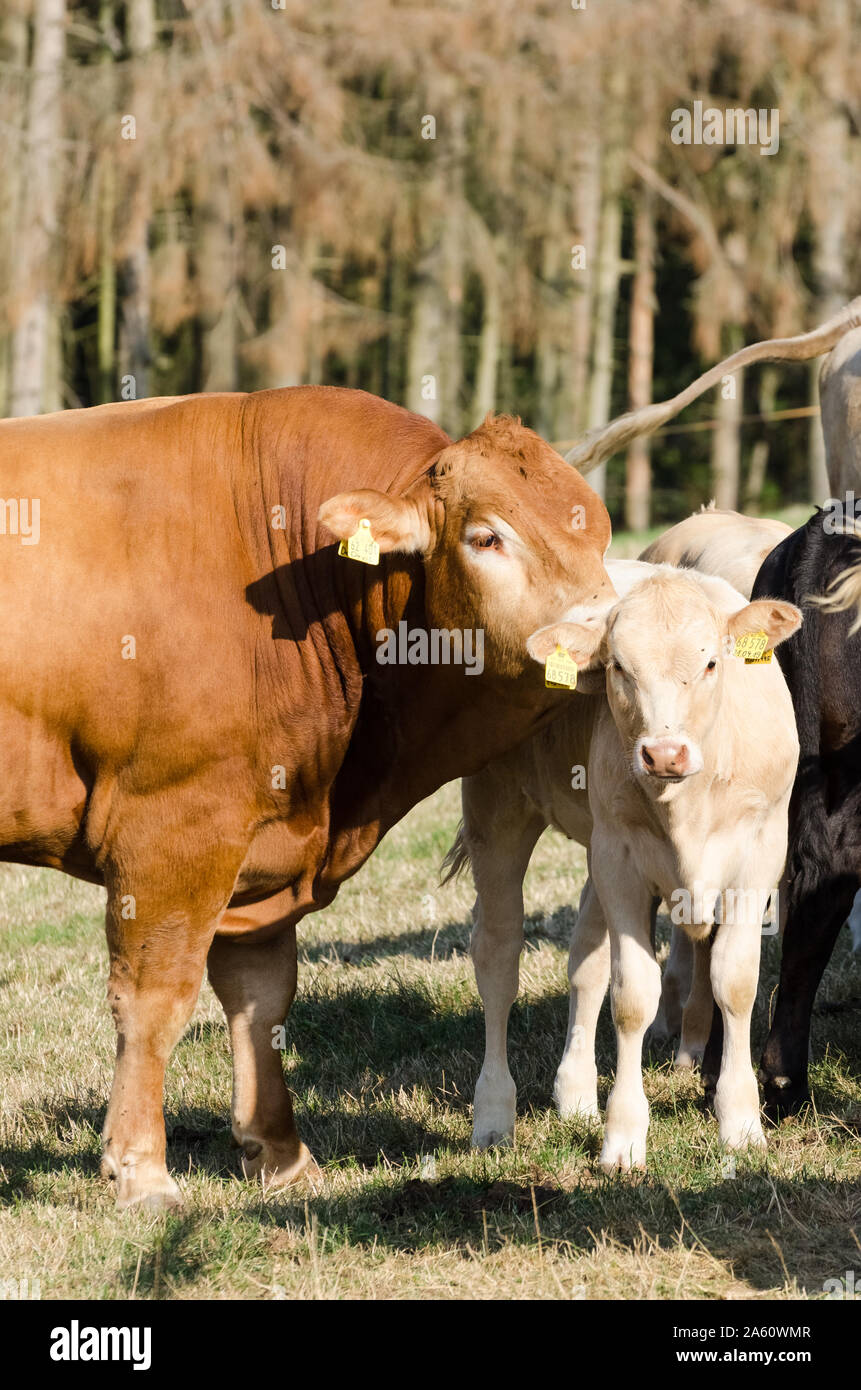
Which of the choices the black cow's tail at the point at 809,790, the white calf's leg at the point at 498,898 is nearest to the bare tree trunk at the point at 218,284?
the white calf's leg at the point at 498,898

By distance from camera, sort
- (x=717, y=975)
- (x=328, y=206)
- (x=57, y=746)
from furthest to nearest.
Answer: (x=328, y=206) < (x=717, y=975) < (x=57, y=746)

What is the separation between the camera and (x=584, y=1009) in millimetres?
4902

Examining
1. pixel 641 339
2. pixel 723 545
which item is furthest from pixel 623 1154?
pixel 641 339

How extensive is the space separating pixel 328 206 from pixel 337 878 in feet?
53.9

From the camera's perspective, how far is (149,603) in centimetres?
402

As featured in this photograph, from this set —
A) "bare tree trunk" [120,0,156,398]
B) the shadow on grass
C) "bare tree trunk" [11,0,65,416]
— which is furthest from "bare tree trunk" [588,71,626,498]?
the shadow on grass

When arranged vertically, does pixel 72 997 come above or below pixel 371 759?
below

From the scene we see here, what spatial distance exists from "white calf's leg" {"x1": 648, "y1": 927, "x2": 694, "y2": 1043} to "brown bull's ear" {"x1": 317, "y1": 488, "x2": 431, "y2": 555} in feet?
7.17

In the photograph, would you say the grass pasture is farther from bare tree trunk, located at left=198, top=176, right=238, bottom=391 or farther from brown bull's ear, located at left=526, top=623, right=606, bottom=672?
bare tree trunk, located at left=198, top=176, right=238, bottom=391

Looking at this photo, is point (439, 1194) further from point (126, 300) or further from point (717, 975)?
point (126, 300)

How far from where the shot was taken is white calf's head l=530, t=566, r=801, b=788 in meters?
3.85

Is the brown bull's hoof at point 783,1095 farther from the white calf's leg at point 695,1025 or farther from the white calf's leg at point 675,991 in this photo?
the white calf's leg at point 675,991

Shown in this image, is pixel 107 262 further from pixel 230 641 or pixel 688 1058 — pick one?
pixel 230 641

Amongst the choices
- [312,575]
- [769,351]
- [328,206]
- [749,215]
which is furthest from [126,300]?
[312,575]
